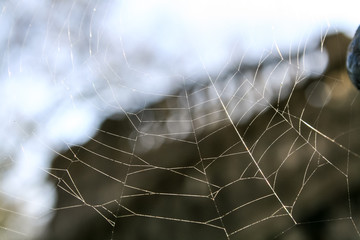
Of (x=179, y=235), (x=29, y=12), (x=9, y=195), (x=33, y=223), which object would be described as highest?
(x=29, y=12)

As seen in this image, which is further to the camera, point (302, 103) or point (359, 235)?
point (302, 103)

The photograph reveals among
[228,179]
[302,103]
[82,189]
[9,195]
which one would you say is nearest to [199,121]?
[228,179]

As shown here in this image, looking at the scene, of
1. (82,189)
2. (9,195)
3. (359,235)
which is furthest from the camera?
(82,189)

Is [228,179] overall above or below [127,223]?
above

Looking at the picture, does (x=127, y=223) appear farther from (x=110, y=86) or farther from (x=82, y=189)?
(x=110, y=86)

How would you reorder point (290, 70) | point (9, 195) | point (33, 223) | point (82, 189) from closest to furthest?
point (290, 70), point (9, 195), point (33, 223), point (82, 189)

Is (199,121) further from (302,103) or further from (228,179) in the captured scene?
(302,103)
